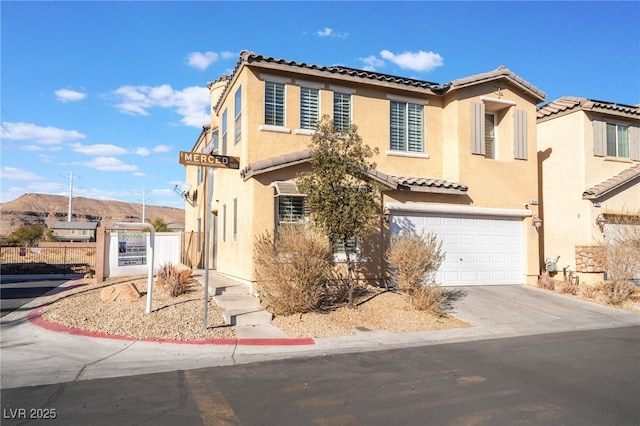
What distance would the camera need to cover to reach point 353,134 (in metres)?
11.6

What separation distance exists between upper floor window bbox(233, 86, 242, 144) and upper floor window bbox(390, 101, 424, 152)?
4.85m

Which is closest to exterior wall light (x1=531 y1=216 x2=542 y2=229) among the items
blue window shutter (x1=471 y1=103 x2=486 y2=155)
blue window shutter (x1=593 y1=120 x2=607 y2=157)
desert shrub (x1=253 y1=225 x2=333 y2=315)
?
blue window shutter (x1=471 y1=103 x2=486 y2=155)

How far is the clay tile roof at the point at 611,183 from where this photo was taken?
56.1 feet

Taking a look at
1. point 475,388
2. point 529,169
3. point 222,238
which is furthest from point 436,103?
point 475,388

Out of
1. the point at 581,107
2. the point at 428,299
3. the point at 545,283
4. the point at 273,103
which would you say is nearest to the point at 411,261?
the point at 428,299

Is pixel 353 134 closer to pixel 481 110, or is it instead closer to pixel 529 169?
pixel 481 110

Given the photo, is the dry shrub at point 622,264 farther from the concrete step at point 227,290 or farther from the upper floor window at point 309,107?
the concrete step at point 227,290

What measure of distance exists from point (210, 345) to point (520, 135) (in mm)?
13055

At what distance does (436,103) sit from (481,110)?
150cm

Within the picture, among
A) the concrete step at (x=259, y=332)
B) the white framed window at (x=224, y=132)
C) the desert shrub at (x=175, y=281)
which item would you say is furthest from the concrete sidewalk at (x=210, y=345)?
the white framed window at (x=224, y=132)

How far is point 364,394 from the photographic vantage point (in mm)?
6277

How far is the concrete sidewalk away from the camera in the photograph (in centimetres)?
745

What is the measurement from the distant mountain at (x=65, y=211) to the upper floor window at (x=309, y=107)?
7438cm

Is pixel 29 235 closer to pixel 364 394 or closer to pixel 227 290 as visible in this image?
pixel 227 290
